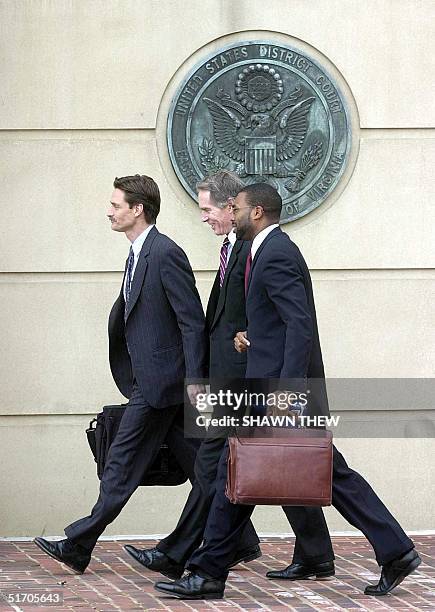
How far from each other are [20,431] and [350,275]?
7.47 ft

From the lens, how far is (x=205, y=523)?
261 inches

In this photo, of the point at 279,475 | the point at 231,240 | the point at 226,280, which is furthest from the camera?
the point at 231,240

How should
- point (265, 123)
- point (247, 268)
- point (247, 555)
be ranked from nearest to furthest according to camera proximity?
point (247, 268) → point (247, 555) → point (265, 123)

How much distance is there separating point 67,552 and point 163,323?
4.18 ft

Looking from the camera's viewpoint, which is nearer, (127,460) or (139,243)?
(127,460)

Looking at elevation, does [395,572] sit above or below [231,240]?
below

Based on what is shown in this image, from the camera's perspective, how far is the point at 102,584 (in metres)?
6.46

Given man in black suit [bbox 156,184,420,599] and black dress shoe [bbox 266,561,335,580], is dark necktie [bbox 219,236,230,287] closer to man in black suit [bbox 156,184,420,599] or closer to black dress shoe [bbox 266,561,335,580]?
man in black suit [bbox 156,184,420,599]

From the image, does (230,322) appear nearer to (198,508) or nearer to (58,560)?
(198,508)

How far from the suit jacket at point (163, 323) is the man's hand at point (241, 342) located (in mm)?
235

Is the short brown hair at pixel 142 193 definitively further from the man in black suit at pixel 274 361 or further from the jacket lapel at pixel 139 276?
the man in black suit at pixel 274 361

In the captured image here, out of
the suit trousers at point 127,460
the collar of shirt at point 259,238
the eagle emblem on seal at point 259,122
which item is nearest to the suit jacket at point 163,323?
the suit trousers at point 127,460

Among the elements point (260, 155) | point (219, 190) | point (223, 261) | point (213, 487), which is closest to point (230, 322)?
point (223, 261)

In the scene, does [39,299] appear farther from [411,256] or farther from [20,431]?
[411,256]
